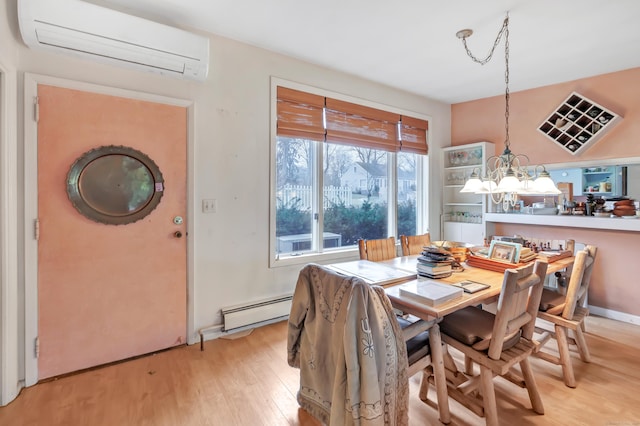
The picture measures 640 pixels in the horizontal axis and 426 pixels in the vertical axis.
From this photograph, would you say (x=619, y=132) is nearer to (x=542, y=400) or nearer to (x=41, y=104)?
(x=542, y=400)

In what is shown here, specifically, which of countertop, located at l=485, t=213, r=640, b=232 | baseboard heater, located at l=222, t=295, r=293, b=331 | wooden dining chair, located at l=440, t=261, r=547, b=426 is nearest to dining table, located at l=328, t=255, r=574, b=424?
wooden dining chair, located at l=440, t=261, r=547, b=426

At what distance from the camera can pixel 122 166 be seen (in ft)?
7.17

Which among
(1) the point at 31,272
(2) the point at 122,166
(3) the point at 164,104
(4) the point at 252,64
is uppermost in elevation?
(4) the point at 252,64

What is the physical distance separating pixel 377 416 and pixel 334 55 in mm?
2872

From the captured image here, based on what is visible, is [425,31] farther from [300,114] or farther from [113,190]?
[113,190]

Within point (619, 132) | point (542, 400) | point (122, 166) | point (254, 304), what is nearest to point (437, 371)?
point (542, 400)

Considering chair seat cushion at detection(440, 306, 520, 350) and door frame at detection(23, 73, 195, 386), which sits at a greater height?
door frame at detection(23, 73, 195, 386)

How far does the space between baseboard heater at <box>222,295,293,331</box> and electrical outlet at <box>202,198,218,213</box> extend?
879 mm

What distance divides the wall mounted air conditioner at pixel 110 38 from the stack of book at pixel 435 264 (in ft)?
7.08

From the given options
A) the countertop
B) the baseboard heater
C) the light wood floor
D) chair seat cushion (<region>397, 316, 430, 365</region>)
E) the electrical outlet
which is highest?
the electrical outlet

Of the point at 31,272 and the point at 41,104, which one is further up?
the point at 41,104

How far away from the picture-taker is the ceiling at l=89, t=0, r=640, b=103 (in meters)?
2.12

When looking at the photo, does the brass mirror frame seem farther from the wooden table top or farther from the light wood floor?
the wooden table top

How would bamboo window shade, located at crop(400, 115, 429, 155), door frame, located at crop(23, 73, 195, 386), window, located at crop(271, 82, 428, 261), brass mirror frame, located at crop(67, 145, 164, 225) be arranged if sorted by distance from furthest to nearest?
bamboo window shade, located at crop(400, 115, 429, 155), window, located at crop(271, 82, 428, 261), brass mirror frame, located at crop(67, 145, 164, 225), door frame, located at crop(23, 73, 195, 386)
